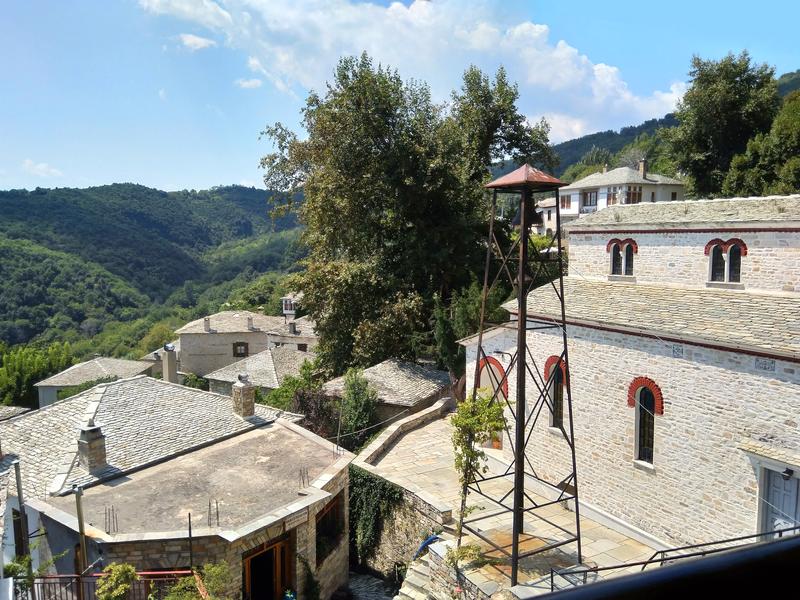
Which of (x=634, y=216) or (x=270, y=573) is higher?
(x=634, y=216)

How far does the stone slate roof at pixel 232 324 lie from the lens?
5281 cm

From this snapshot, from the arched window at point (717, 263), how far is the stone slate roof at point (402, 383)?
508 inches

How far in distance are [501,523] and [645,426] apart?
4.40m

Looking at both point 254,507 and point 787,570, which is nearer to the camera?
point 787,570

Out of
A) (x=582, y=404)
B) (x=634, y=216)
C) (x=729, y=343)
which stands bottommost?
(x=582, y=404)

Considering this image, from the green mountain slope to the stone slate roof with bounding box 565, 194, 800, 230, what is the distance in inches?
3559

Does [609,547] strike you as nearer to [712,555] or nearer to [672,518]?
[672,518]

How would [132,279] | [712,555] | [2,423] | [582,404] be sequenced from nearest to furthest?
[712,555]
[582,404]
[2,423]
[132,279]

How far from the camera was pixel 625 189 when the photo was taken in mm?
53938

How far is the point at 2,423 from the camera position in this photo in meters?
19.0

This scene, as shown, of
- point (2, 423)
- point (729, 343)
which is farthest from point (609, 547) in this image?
point (2, 423)

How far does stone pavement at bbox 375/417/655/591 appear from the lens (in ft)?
43.9

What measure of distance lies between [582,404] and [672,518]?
11.1 feet

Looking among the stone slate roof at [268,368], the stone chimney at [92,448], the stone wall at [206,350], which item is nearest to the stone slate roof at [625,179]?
the stone slate roof at [268,368]
